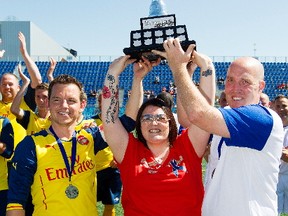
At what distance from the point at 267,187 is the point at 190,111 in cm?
63

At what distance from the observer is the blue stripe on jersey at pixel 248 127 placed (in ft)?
7.87

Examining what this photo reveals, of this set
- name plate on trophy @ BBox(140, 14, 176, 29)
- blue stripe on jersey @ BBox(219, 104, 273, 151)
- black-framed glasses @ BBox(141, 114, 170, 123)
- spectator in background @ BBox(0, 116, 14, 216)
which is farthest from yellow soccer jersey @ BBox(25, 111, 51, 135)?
blue stripe on jersey @ BBox(219, 104, 273, 151)

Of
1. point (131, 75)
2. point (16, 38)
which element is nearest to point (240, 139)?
point (131, 75)

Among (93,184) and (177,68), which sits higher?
(177,68)

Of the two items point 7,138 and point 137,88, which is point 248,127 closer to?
point 137,88

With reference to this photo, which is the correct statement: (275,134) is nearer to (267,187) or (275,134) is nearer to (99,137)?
(267,187)

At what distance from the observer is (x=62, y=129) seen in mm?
2898

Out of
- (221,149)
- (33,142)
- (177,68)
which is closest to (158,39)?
(177,68)

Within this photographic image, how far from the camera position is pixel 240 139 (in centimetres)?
241

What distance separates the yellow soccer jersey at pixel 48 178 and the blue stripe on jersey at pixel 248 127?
1.00 meters

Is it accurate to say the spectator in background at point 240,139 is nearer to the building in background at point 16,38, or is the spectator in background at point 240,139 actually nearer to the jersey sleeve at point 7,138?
the jersey sleeve at point 7,138

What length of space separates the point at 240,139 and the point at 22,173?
1.30m

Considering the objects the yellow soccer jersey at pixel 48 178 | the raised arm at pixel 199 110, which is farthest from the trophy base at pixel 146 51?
the yellow soccer jersey at pixel 48 178

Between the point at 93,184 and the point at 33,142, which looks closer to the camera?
the point at 33,142
